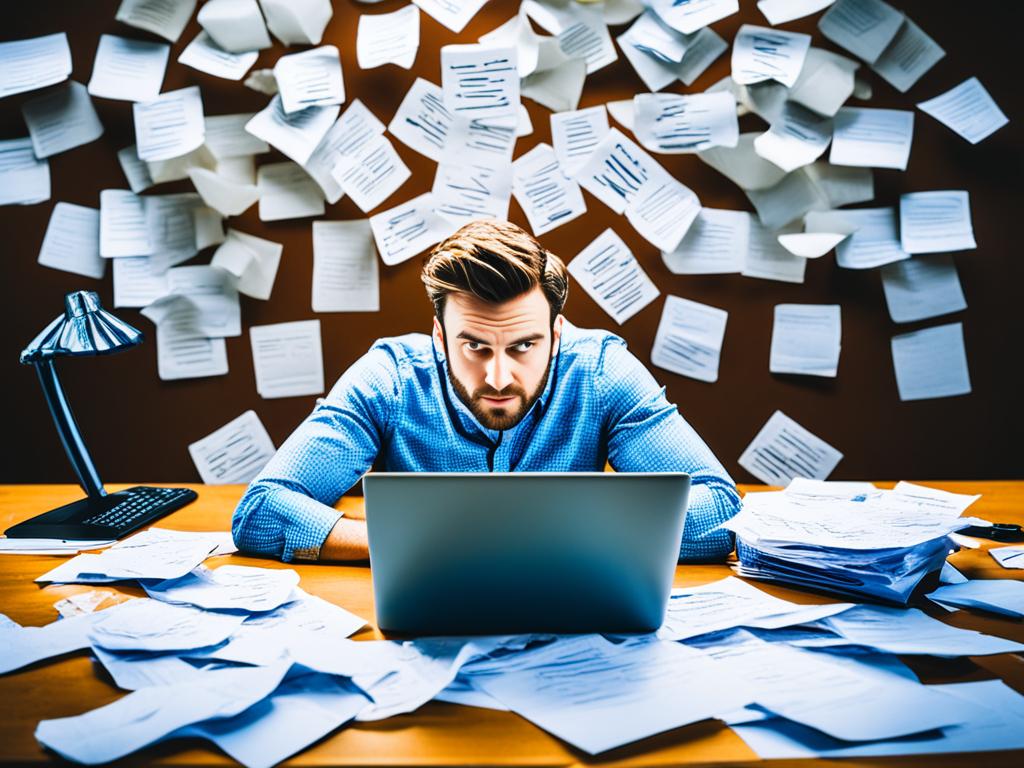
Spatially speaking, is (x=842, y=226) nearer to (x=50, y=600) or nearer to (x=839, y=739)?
(x=839, y=739)

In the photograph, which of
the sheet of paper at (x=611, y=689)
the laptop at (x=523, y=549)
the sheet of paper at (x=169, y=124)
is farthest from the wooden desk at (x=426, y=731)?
the sheet of paper at (x=169, y=124)

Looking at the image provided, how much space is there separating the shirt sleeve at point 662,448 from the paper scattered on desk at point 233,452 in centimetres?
92

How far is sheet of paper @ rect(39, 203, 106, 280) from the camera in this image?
1.87 meters

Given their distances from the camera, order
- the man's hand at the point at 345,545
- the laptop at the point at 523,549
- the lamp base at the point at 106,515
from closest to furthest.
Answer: the laptop at the point at 523,549
the man's hand at the point at 345,545
the lamp base at the point at 106,515

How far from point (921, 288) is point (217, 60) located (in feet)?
5.80

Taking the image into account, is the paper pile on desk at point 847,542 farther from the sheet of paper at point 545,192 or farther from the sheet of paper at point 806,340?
the sheet of paper at point 545,192

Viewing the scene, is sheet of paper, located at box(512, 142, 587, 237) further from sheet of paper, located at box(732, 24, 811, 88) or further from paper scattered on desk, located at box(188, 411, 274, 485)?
paper scattered on desk, located at box(188, 411, 274, 485)

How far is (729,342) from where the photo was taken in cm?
190

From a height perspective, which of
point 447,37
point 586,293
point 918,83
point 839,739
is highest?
point 447,37

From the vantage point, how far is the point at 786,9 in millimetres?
1795

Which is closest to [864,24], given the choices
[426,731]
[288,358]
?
[288,358]

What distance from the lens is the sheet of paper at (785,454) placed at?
6.30 feet

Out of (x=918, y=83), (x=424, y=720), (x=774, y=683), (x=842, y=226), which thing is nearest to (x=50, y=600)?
(x=424, y=720)

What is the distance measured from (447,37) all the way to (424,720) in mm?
1586
